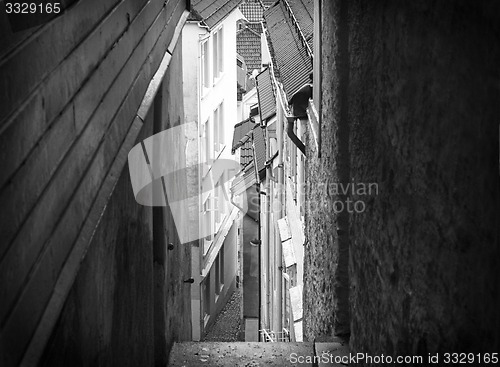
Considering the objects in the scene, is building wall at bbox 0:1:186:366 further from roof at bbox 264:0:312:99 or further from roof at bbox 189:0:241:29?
roof at bbox 189:0:241:29

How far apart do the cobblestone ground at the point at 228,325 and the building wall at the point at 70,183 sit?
11.3m

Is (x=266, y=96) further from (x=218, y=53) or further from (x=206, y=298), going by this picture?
(x=206, y=298)

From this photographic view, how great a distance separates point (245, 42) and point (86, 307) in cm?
2444

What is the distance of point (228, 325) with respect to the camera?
16.5 metres

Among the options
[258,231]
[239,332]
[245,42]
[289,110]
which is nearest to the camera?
[289,110]

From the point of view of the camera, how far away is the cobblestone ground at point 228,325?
15.4m

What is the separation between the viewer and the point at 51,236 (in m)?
2.20

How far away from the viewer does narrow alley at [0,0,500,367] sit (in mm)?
2090

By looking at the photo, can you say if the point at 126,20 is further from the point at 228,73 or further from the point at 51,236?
the point at 228,73

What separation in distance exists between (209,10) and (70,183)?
36.2ft

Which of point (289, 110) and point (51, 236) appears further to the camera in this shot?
point (289, 110)

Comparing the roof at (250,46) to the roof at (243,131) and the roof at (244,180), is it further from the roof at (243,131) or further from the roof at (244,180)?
the roof at (244,180)

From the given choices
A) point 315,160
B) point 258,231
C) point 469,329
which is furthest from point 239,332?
point 469,329

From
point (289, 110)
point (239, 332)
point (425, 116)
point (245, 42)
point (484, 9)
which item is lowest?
point (239, 332)
